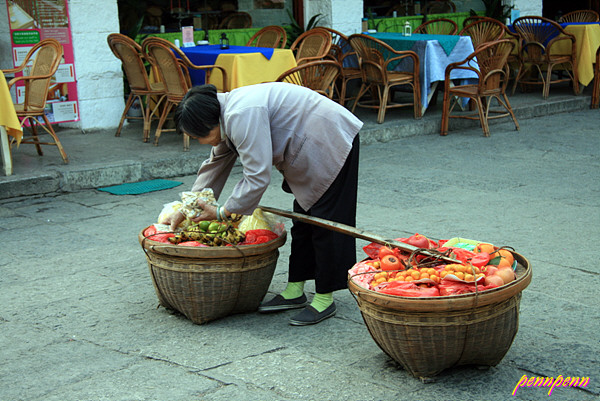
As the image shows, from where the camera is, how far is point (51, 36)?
828cm

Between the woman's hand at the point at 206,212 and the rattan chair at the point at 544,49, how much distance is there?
813 centimetres

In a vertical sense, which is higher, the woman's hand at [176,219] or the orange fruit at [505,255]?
the woman's hand at [176,219]

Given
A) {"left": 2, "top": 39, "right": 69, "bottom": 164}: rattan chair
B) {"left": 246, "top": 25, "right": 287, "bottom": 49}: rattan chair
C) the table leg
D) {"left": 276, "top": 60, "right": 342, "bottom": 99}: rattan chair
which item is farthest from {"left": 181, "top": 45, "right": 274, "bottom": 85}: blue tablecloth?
the table leg

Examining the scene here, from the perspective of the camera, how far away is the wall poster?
26.7 feet

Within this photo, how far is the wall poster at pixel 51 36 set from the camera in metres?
8.14

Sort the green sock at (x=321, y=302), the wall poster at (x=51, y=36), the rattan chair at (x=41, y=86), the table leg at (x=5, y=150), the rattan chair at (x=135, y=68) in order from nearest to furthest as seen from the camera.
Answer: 1. the green sock at (x=321, y=302)
2. the table leg at (x=5, y=150)
3. the rattan chair at (x=41, y=86)
4. the rattan chair at (x=135, y=68)
5. the wall poster at (x=51, y=36)

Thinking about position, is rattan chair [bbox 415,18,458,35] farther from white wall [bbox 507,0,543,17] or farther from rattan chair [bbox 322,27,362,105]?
rattan chair [bbox 322,27,362,105]

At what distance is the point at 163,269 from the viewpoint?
3.61 meters

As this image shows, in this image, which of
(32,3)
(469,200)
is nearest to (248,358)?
(469,200)

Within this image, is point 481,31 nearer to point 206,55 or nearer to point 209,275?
point 206,55

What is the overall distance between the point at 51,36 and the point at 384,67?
12.1 feet

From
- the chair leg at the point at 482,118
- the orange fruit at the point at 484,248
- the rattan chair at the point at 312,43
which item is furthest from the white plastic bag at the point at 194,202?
the chair leg at the point at 482,118

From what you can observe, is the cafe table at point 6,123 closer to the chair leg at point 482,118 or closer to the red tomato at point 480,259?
the red tomato at point 480,259

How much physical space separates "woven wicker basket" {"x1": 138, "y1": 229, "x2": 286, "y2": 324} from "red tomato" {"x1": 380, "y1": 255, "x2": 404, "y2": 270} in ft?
2.26
